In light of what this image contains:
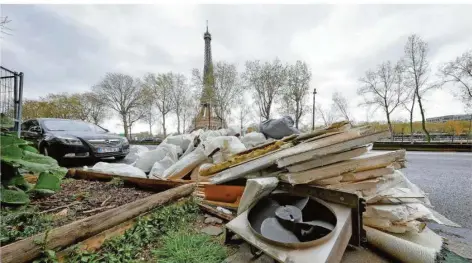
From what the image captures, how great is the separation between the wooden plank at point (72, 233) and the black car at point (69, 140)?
3970 mm

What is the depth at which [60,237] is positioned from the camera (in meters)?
1.37

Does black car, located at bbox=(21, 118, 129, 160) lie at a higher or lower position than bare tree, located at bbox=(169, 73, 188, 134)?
lower

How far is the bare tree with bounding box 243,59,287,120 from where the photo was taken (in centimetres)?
2647

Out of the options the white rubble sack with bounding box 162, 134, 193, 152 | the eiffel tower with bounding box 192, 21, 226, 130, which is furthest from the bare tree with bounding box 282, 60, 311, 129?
the white rubble sack with bounding box 162, 134, 193, 152

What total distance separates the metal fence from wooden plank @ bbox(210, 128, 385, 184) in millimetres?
3818

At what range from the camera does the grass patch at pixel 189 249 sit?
1.52 metres

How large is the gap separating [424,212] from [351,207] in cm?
95

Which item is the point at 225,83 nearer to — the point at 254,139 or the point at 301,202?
the point at 254,139

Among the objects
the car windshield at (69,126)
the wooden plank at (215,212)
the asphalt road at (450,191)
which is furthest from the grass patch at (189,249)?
the car windshield at (69,126)

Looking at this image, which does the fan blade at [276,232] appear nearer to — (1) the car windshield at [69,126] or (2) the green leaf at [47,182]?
(2) the green leaf at [47,182]

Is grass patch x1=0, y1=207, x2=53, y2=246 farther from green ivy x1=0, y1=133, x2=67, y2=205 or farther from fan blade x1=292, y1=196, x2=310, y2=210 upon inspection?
fan blade x1=292, y1=196, x2=310, y2=210

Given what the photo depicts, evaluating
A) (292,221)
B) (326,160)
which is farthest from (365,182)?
(292,221)

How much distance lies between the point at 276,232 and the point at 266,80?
1037 inches

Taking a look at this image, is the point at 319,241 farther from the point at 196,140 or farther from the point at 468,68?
the point at 468,68
